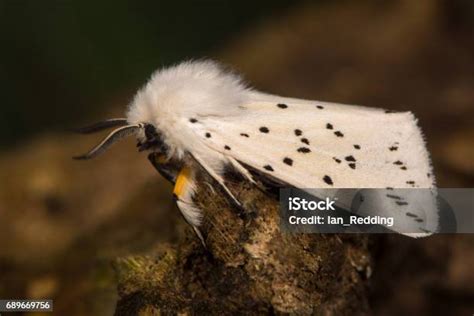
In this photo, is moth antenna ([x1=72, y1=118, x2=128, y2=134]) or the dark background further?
the dark background

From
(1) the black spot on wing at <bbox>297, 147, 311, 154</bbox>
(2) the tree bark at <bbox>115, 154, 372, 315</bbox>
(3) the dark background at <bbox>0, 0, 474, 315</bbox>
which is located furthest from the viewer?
(3) the dark background at <bbox>0, 0, 474, 315</bbox>

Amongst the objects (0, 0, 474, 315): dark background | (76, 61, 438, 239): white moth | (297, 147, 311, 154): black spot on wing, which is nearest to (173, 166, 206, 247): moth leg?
(76, 61, 438, 239): white moth

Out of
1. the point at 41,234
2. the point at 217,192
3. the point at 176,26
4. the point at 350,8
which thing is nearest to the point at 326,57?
the point at 350,8

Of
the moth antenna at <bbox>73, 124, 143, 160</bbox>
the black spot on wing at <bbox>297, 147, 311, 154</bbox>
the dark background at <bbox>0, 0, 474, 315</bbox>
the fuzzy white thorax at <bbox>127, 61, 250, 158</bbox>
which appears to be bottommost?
the dark background at <bbox>0, 0, 474, 315</bbox>

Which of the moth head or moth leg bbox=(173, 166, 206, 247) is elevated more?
the moth head

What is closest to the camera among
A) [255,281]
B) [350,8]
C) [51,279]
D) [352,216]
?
[255,281]

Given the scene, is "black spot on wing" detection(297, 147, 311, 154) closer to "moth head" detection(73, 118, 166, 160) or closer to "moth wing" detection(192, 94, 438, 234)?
"moth wing" detection(192, 94, 438, 234)

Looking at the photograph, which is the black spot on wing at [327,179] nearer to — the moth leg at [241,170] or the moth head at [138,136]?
the moth leg at [241,170]

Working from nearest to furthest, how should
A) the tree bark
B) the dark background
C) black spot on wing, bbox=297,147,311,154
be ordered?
the tree bark → black spot on wing, bbox=297,147,311,154 → the dark background

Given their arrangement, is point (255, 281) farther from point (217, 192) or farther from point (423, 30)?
point (423, 30)
